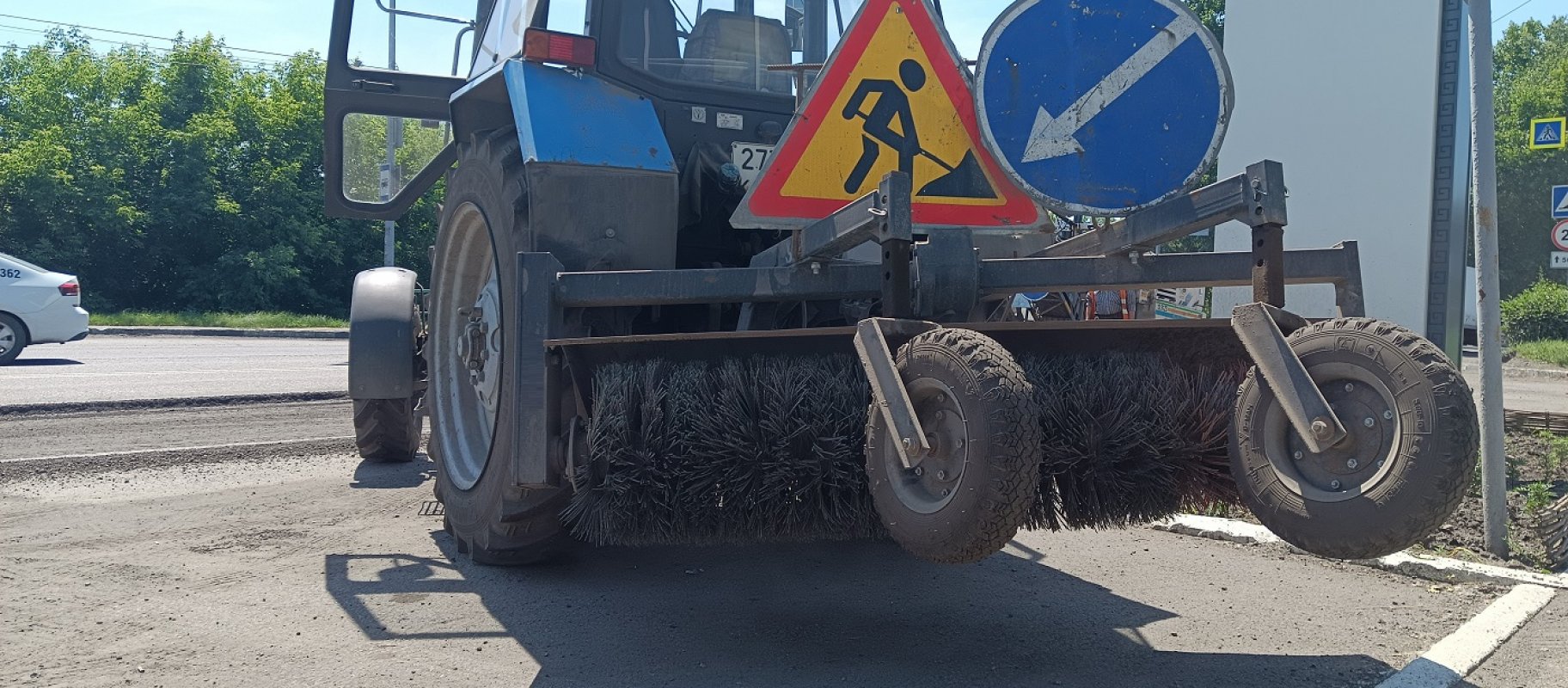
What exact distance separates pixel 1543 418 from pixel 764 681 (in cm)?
658

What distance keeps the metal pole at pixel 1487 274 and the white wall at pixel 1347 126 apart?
95 cm

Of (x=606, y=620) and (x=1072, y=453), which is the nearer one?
(x=1072, y=453)

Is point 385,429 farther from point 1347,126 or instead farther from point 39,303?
point 39,303

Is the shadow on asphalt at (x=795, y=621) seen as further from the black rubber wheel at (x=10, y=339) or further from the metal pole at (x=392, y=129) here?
the black rubber wheel at (x=10, y=339)

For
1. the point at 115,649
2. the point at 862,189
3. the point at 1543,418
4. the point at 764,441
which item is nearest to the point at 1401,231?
the point at 1543,418

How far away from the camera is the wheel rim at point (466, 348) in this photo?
4.22 metres

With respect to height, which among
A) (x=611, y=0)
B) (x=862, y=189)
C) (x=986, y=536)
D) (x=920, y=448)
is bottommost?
(x=986, y=536)

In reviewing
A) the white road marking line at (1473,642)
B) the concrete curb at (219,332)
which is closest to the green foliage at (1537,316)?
the concrete curb at (219,332)

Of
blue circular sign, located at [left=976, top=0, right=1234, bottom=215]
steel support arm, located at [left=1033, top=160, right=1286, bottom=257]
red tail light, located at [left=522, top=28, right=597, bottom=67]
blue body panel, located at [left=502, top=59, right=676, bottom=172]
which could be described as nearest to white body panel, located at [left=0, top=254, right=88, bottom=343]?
blue body panel, located at [left=502, top=59, right=676, bottom=172]

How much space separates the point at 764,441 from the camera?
10.4ft

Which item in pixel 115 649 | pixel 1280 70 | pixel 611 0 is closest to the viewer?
pixel 115 649

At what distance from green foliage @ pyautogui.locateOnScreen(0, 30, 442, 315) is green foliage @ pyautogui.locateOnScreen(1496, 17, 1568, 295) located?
3791cm

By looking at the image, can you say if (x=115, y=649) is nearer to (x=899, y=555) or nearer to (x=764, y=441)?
(x=764, y=441)

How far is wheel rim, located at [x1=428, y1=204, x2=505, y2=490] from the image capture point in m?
4.22
